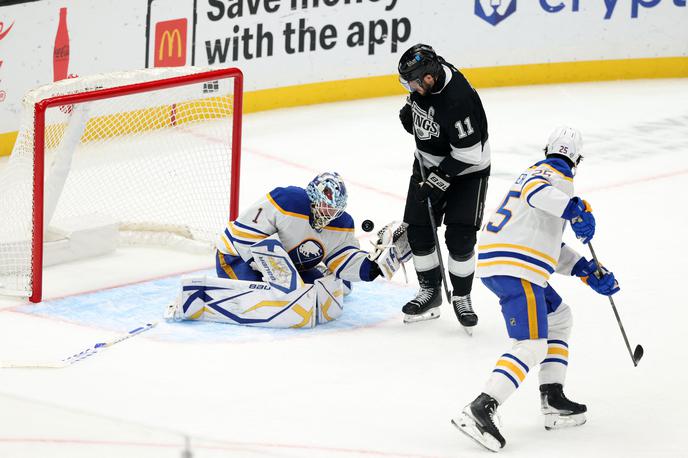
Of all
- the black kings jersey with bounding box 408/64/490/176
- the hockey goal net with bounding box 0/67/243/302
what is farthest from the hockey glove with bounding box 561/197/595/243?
the hockey goal net with bounding box 0/67/243/302

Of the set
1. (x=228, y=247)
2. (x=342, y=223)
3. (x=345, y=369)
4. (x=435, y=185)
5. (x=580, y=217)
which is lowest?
(x=345, y=369)

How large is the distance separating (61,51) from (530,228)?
17.1 feet

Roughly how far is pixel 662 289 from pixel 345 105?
14.9ft

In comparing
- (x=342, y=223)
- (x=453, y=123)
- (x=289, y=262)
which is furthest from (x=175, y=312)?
(x=453, y=123)

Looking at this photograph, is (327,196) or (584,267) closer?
(584,267)

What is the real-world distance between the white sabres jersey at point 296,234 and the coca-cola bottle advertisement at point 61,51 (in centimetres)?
349

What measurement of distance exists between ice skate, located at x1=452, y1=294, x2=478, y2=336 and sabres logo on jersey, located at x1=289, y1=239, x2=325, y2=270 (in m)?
0.64

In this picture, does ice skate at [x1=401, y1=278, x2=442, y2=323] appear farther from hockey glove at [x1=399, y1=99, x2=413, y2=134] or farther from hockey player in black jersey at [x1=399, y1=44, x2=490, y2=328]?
hockey glove at [x1=399, y1=99, x2=413, y2=134]

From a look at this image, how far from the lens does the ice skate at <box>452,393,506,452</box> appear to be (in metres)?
4.10

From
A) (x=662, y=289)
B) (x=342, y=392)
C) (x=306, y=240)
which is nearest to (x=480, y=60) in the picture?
(x=662, y=289)

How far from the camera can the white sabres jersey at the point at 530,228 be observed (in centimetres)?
423

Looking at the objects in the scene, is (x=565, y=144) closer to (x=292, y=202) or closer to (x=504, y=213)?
(x=504, y=213)

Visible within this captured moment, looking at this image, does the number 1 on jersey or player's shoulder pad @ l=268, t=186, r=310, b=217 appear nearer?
the number 1 on jersey

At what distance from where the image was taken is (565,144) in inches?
174
